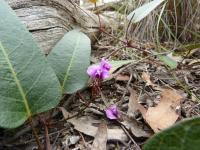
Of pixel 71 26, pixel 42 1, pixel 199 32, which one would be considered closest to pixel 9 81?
pixel 42 1

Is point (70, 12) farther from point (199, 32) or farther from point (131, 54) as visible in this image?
point (199, 32)

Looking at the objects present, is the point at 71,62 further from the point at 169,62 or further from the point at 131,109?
the point at 169,62

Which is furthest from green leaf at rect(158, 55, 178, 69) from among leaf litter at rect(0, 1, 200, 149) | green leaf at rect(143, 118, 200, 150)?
green leaf at rect(143, 118, 200, 150)

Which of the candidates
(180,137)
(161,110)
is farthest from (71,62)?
(180,137)

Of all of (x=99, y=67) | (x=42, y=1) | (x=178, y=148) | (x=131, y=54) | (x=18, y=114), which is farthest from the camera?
(x=131, y=54)

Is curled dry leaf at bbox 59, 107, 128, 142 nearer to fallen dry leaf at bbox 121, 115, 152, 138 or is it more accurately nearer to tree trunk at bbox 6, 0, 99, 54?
fallen dry leaf at bbox 121, 115, 152, 138

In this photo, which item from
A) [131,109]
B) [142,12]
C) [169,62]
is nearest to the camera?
[131,109]
